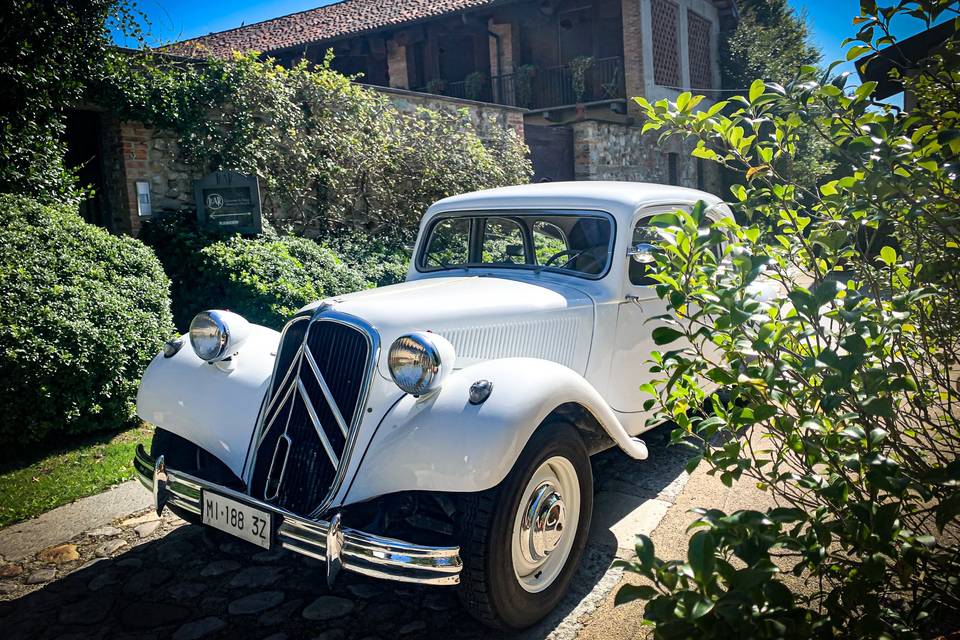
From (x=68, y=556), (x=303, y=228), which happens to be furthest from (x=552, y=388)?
(x=303, y=228)

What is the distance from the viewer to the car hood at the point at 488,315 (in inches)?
111

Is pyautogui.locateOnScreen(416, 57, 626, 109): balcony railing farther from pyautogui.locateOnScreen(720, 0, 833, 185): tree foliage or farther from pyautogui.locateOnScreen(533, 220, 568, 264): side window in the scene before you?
pyautogui.locateOnScreen(533, 220, 568, 264): side window

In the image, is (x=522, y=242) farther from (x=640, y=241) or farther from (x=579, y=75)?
(x=579, y=75)

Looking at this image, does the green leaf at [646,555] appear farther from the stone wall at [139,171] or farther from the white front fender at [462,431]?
the stone wall at [139,171]

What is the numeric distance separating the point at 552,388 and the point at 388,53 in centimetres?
1814

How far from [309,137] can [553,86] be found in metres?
10.6

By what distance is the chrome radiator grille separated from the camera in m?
2.64

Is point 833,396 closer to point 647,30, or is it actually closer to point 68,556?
point 68,556

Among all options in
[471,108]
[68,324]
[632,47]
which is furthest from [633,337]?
[632,47]

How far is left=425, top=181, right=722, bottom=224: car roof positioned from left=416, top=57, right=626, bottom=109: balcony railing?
43.6 ft

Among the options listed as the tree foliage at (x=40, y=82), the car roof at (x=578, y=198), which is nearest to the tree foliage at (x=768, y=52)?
the car roof at (x=578, y=198)

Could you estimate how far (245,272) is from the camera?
6.18 metres

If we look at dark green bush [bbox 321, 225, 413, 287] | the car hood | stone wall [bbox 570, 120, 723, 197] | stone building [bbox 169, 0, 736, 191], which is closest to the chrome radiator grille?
the car hood

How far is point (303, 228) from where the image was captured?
8328 millimetres
